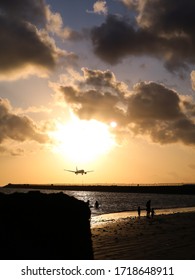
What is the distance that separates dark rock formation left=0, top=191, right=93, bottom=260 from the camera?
11312mm

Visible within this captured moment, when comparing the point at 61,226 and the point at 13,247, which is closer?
the point at 13,247

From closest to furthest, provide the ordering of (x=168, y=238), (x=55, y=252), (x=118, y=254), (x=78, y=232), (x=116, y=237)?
(x=55, y=252), (x=78, y=232), (x=118, y=254), (x=168, y=238), (x=116, y=237)

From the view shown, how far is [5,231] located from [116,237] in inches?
548

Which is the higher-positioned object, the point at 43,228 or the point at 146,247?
the point at 43,228

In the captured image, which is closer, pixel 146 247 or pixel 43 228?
pixel 43 228

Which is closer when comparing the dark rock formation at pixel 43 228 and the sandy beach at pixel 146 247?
the dark rock formation at pixel 43 228

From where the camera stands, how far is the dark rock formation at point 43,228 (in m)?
11.3

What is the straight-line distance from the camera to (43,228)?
12148 mm

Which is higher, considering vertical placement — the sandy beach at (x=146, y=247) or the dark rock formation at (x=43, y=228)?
the dark rock formation at (x=43, y=228)

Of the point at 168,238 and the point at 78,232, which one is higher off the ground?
the point at 78,232

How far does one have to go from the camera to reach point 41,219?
1225 cm
